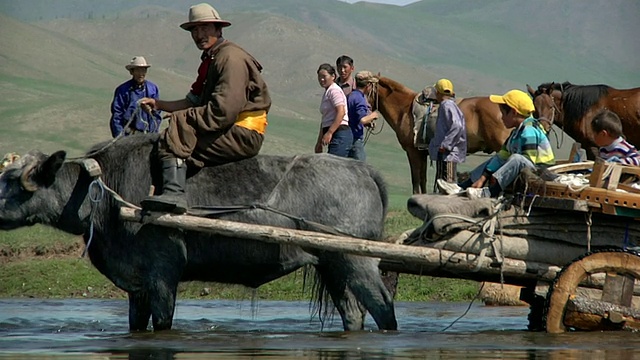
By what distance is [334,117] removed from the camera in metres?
15.3

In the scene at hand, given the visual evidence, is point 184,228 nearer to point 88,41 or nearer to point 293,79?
point 293,79

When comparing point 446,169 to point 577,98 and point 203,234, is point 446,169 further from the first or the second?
point 203,234

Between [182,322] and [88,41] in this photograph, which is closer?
[182,322]

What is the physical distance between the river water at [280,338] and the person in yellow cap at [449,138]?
11.6ft

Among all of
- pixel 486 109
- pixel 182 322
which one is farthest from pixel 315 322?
pixel 486 109

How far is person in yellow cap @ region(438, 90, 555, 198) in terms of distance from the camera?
408 inches

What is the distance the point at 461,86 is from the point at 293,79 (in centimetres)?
1482

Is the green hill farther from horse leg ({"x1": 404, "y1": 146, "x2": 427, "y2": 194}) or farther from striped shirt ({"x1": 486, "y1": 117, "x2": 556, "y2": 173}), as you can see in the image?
striped shirt ({"x1": 486, "y1": 117, "x2": 556, "y2": 173})

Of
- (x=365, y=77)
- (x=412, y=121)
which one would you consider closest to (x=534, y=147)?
(x=365, y=77)

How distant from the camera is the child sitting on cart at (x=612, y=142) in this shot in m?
10.5

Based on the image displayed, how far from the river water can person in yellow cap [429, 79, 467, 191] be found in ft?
11.6

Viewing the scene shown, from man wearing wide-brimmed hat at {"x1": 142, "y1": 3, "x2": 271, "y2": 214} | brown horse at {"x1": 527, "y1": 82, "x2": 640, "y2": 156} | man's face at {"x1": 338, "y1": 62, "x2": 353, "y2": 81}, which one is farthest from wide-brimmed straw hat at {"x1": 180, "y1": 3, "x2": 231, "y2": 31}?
brown horse at {"x1": 527, "y1": 82, "x2": 640, "y2": 156}

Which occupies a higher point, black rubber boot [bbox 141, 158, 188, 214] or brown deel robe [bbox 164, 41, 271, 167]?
brown deel robe [bbox 164, 41, 271, 167]

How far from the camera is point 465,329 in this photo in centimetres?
1190
